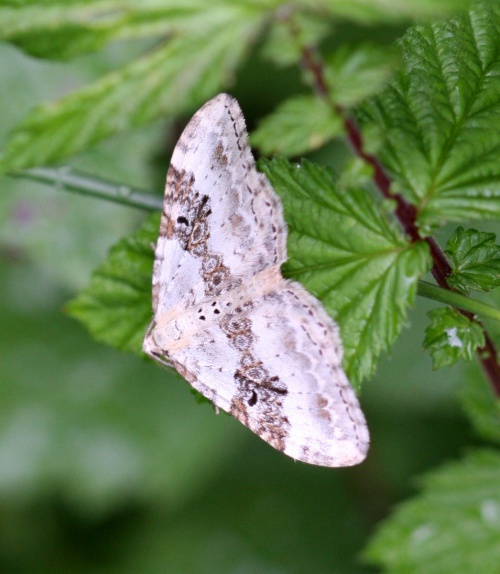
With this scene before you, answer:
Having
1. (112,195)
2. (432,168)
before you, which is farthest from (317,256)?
(112,195)

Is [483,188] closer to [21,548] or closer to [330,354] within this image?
[330,354]

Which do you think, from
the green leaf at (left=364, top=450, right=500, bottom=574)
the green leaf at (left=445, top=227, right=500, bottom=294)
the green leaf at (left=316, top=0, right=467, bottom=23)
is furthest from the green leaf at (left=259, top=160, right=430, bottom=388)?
the green leaf at (left=364, top=450, right=500, bottom=574)

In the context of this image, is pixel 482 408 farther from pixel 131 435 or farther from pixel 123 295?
pixel 131 435

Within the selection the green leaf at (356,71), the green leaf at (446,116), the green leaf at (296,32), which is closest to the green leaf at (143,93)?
the green leaf at (296,32)

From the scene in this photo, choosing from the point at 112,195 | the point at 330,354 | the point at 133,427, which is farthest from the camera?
the point at 133,427

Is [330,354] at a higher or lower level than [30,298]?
higher

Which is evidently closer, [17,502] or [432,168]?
[432,168]
